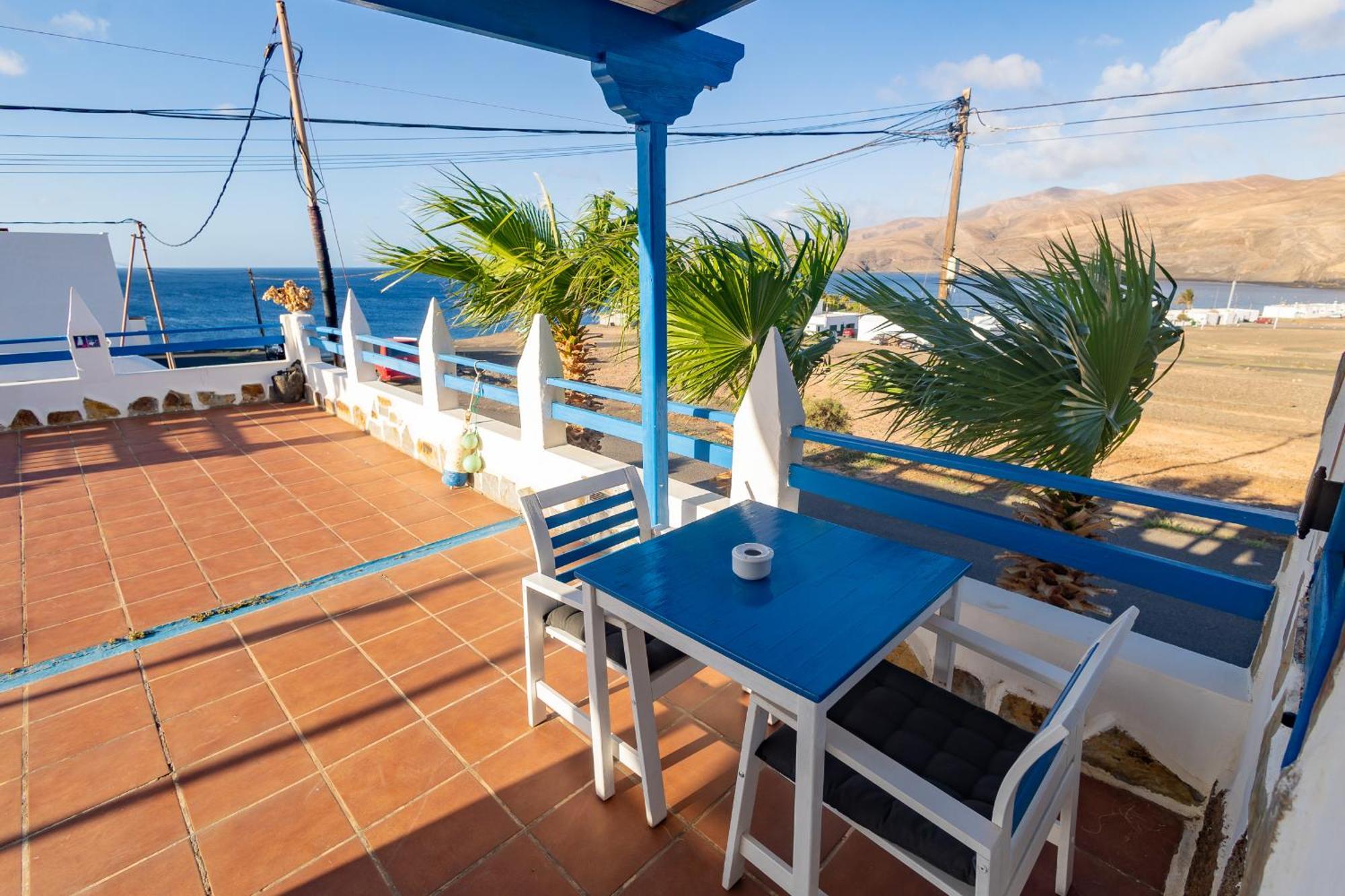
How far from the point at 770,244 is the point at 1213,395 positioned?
1821 cm

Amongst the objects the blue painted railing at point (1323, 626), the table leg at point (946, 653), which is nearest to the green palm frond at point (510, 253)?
the table leg at point (946, 653)

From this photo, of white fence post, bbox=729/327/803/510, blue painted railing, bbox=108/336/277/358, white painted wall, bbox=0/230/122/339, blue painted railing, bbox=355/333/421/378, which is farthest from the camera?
white painted wall, bbox=0/230/122/339

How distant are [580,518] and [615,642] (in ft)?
1.72

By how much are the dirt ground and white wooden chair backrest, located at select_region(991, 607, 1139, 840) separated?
4.07ft

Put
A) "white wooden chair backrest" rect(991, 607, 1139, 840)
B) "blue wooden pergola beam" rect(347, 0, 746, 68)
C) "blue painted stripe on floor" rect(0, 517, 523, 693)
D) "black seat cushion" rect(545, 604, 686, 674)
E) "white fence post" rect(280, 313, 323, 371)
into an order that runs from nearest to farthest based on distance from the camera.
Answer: "white wooden chair backrest" rect(991, 607, 1139, 840)
"black seat cushion" rect(545, 604, 686, 674)
"blue wooden pergola beam" rect(347, 0, 746, 68)
"blue painted stripe on floor" rect(0, 517, 523, 693)
"white fence post" rect(280, 313, 323, 371)

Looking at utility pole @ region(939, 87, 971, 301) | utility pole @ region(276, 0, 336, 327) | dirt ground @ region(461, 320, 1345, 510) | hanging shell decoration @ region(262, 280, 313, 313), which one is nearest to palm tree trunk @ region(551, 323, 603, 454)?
dirt ground @ region(461, 320, 1345, 510)

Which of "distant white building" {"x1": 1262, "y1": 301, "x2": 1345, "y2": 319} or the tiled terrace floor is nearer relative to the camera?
the tiled terrace floor

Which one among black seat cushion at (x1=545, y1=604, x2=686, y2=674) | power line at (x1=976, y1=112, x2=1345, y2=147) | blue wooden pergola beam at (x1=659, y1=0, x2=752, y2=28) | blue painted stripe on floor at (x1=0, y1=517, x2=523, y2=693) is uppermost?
power line at (x1=976, y1=112, x2=1345, y2=147)

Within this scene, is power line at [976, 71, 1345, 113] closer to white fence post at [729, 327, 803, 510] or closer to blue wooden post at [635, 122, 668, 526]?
blue wooden post at [635, 122, 668, 526]

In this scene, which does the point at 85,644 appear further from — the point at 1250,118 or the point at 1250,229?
the point at 1250,229

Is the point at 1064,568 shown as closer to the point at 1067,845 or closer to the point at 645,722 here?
the point at 1067,845

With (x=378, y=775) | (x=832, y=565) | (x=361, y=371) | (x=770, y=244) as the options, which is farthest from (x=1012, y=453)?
(x=361, y=371)

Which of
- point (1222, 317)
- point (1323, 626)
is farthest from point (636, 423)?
point (1222, 317)

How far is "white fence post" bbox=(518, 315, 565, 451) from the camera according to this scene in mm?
4070
